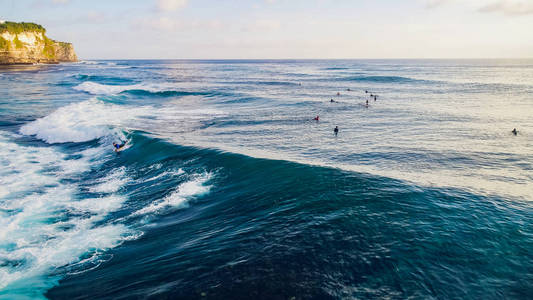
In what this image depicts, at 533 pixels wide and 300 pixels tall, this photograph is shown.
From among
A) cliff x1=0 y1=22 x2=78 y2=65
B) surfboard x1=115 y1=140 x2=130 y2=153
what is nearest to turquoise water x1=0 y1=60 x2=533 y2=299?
surfboard x1=115 y1=140 x2=130 y2=153

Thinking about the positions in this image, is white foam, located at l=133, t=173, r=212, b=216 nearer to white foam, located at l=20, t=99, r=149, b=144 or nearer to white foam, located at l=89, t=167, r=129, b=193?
white foam, located at l=89, t=167, r=129, b=193

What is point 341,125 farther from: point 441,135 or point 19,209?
point 19,209

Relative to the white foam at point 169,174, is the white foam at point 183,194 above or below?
below

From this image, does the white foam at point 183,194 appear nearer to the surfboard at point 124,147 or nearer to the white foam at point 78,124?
the surfboard at point 124,147

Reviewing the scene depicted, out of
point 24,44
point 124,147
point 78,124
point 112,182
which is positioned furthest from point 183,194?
point 24,44

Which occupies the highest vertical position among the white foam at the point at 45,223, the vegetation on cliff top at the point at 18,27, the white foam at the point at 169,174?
the vegetation on cliff top at the point at 18,27

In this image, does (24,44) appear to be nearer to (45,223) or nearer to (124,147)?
(124,147)

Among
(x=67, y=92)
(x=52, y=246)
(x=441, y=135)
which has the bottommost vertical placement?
(x=52, y=246)

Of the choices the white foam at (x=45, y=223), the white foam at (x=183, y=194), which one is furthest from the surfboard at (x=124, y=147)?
the white foam at (x=183, y=194)

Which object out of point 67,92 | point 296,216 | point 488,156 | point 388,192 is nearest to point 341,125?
point 488,156
